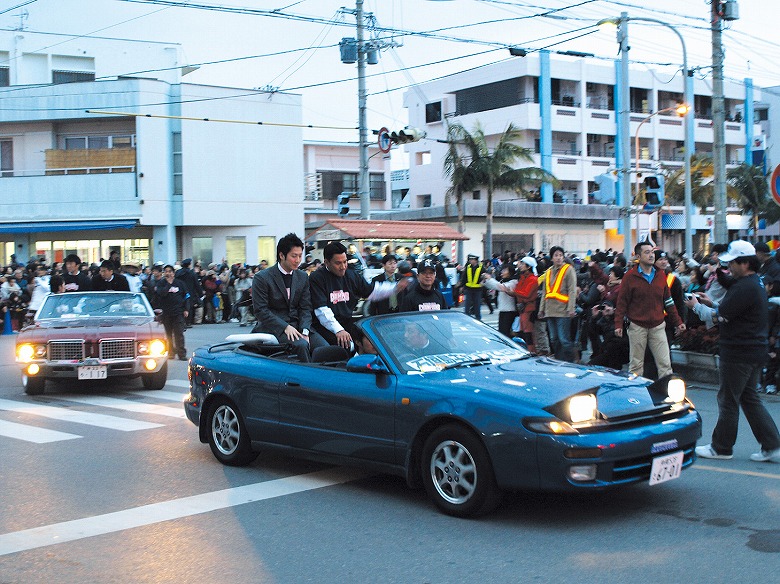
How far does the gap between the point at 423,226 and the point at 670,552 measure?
1139 inches

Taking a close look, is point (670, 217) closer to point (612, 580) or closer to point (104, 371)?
point (104, 371)

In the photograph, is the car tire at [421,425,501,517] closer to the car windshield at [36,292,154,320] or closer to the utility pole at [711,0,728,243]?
the car windshield at [36,292,154,320]

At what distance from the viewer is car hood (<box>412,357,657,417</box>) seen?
5.91m

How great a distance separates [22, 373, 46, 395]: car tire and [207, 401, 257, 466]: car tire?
17.6 feet

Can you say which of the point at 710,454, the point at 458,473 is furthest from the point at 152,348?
the point at 710,454

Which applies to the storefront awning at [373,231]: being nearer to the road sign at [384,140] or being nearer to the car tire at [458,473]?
the road sign at [384,140]

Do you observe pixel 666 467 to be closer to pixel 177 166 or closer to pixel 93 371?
pixel 93 371

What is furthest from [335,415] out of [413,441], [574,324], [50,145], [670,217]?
[670,217]

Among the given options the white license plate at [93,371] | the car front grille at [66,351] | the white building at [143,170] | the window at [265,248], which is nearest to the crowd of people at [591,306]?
the white license plate at [93,371]

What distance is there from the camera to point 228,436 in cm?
796

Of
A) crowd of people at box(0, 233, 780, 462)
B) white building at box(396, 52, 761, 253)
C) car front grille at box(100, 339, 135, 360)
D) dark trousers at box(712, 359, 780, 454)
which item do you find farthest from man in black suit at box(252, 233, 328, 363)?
white building at box(396, 52, 761, 253)

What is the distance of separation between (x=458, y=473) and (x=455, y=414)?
1.34ft

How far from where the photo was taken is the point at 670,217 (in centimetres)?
5575

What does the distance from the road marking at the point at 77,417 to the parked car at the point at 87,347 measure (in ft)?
1.95
